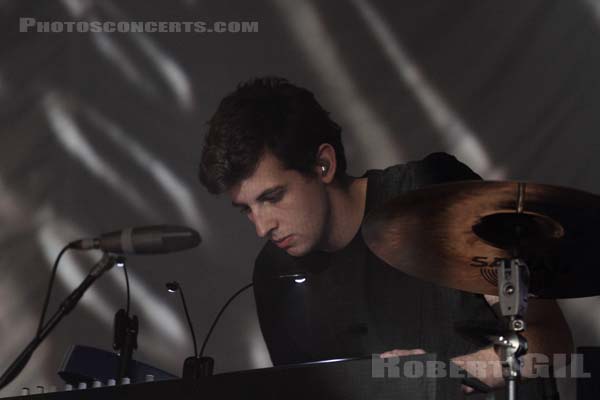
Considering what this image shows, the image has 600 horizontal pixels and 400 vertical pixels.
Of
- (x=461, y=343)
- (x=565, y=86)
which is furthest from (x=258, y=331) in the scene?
(x=565, y=86)

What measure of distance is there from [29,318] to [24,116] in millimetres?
684

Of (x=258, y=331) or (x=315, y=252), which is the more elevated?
(x=315, y=252)

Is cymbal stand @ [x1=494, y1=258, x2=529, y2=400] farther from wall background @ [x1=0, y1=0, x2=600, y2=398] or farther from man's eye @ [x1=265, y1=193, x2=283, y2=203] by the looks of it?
man's eye @ [x1=265, y1=193, x2=283, y2=203]

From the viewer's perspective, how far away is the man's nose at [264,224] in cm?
276

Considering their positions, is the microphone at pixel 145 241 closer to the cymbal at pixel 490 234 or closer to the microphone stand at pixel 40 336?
the microphone stand at pixel 40 336

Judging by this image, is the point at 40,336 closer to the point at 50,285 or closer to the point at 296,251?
the point at 50,285

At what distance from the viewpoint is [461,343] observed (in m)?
2.38

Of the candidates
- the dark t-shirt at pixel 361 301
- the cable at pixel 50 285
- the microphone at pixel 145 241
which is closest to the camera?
the dark t-shirt at pixel 361 301

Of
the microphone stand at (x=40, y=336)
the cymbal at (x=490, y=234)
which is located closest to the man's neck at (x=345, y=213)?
the microphone stand at (x=40, y=336)

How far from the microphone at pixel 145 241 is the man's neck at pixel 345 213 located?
433mm

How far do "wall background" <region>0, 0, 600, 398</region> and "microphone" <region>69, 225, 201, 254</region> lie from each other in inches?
1.4

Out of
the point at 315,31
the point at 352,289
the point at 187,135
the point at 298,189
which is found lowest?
the point at 352,289

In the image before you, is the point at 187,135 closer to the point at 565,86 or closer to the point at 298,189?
the point at 298,189

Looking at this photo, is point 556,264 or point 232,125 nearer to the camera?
point 556,264
